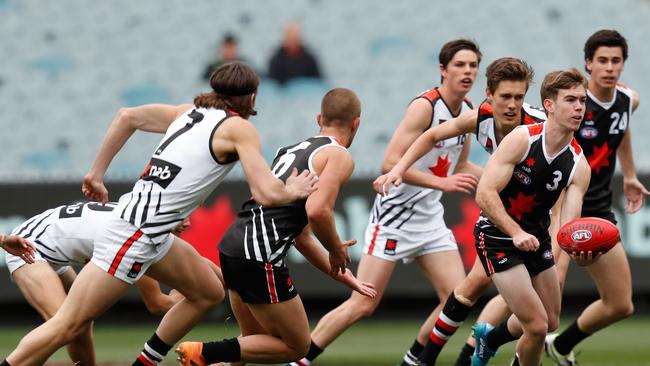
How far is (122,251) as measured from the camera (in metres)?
6.91

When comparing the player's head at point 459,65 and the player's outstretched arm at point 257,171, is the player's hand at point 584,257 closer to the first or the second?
the player's outstretched arm at point 257,171

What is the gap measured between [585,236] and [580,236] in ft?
0.11

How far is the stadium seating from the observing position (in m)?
16.5

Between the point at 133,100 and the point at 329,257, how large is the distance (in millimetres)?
10022

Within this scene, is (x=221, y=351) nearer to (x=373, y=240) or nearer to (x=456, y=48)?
(x=373, y=240)

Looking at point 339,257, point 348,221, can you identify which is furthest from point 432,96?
point 348,221

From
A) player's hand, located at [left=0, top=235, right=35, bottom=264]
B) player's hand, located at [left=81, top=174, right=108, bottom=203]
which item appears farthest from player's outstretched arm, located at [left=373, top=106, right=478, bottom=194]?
player's hand, located at [left=0, top=235, right=35, bottom=264]

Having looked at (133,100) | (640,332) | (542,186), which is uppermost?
(542,186)

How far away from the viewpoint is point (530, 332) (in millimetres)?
7227

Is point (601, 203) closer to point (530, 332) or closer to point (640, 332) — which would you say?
point (530, 332)

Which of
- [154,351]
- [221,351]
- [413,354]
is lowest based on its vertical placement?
[413,354]

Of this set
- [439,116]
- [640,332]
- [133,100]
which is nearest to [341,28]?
[133,100]

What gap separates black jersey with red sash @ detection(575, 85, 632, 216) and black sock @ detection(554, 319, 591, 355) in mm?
906

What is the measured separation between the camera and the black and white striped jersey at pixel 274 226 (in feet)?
23.0
